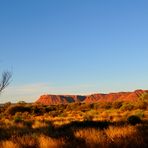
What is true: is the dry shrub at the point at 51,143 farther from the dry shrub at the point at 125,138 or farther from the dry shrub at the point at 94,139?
the dry shrub at the point at 125,138

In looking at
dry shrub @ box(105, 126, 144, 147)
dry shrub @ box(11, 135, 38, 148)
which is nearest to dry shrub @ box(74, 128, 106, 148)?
dry shrub @ box(105, 126, 144, 147)

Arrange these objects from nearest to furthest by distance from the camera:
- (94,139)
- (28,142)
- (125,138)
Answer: (125,138) < (94,139) < (28,142)

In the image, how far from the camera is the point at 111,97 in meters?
191

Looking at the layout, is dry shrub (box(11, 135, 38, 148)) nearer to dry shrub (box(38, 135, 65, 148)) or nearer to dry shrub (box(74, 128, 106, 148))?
dry shrub (box(38, 135, 65, 148))

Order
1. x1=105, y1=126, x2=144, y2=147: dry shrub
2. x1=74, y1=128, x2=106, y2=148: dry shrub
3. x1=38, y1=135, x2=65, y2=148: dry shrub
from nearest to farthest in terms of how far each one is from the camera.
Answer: x1=105, y1=126, x2=144, y2=147: dry shrub, x1=74, y1=128, x2=106, y2=148: dry shrub, x1=38, y1=135, x2=65, y2=148: dry shrub

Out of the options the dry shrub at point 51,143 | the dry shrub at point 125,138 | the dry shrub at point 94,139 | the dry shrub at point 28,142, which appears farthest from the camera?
the dry shrub at point 28,142

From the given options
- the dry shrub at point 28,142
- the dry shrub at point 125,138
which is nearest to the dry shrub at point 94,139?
the dry shrub at point 125,138

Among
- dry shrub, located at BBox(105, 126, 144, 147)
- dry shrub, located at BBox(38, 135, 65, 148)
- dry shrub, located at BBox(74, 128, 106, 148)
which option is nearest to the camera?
dry shrub, located at BBox(105, 126, 144, 147)

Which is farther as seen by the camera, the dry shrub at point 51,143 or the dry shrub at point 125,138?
the dry shrub at point 51,143

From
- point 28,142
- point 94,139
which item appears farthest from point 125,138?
point 28,142

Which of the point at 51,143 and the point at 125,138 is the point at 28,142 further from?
the point at 125,138

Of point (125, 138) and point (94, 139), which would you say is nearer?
point (125, 138)

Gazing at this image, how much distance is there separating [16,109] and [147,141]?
59709mm

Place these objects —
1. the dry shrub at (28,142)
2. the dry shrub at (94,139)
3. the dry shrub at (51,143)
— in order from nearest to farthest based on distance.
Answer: the dry shrub at (94,139)
the dry shrub at (51,143)
the dry shrub at (28,142)
